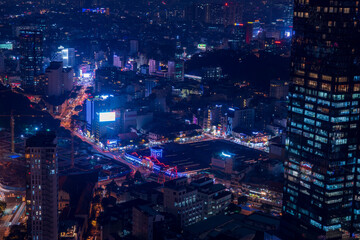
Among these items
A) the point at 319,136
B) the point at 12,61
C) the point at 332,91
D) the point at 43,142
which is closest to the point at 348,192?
the point at 319,136

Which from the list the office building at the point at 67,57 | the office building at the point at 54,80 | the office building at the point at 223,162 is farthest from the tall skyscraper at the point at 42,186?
the office building at the point at 67,57

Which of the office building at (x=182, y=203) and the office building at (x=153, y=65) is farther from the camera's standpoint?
the office building at (x=153, y=65)

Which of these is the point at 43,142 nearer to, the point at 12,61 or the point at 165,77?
the point at 165,77

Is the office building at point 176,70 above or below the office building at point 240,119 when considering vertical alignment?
above

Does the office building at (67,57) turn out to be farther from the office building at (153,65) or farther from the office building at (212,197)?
the office building at (212,197)

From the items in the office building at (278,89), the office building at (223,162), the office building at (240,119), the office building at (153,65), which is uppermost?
the office building at (153,65)

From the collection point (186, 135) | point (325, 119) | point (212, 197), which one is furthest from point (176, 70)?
point (325, 119)

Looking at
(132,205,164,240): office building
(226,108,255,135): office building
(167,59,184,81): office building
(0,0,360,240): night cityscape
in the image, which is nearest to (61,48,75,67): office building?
(0,0,360,240): night cityscape
